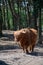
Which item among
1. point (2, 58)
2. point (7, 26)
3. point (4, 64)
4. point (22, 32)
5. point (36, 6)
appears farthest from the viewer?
point (7, 26)

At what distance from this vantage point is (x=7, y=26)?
2741 cm

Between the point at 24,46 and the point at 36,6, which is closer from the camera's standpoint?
the point at 24,46

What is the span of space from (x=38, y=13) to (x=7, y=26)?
50.0ft

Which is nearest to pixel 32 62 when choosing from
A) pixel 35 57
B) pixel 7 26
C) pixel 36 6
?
pixel 35 57

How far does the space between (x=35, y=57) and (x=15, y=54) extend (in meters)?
1.00

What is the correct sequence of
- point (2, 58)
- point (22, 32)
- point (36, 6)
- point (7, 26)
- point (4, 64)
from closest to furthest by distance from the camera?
point (4, 64) → point (2, 58) → point (22, 32) → point (36, 6) → point (7, 26)

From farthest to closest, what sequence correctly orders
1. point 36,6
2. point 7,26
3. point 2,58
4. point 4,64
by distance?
1. point 7,26
2. point 36,6
3. point 2,58
4. point 4,64

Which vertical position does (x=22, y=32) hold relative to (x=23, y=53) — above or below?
above

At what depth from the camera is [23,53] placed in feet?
31.9

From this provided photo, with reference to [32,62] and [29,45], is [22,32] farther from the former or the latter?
[32,62]

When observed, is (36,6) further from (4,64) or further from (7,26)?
(7,26)

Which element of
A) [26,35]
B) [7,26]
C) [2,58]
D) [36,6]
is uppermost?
[36,6]

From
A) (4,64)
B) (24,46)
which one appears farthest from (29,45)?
(4,64)

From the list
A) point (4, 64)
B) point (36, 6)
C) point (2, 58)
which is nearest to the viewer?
point (4, 64)
